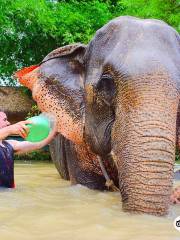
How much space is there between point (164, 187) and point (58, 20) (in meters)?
12.6

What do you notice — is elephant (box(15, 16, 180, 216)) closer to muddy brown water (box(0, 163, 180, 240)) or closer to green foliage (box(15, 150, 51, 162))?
muddy brown water (box(0, 163, 180, 240))

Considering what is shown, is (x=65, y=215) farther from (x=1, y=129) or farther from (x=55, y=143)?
(x=55, y=143)

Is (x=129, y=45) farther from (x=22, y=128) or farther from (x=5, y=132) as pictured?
(x=5, y=132)

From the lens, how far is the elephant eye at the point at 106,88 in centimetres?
471

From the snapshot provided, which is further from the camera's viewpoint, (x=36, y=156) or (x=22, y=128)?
(x=36, y=156)

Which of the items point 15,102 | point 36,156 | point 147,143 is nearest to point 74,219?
point 147,143

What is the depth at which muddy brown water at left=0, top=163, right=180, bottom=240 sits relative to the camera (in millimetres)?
3340

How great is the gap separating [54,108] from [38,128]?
25cm

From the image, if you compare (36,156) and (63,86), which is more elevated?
(63,86)

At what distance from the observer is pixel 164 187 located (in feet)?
12.9

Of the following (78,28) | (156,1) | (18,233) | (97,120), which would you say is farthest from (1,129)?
(78,28)

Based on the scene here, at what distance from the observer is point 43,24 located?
618 inches

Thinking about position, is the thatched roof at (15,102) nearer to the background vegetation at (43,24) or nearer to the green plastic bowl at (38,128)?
the background vegetation at (43,24)

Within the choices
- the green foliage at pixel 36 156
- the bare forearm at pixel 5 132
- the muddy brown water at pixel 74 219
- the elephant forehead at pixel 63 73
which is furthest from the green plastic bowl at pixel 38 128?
the green foliage at pixel 36 156
